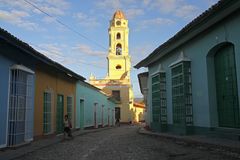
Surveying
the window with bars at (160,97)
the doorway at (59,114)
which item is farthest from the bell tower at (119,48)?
the window with bars at (160,97)

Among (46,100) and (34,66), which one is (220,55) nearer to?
(34,66)

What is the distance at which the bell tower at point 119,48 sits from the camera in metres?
53.6

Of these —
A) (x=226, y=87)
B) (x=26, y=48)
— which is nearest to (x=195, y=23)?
(x=226, y=87)

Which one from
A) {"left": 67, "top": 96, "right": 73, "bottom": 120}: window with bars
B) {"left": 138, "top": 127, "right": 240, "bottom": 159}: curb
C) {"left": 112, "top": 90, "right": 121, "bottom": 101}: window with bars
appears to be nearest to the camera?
{"left": 138, "top": 127, "right": 240, "bottom": 159}: curb

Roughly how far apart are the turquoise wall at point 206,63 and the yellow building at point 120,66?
38.6 metres

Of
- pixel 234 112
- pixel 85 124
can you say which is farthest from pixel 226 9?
pixel 85 124

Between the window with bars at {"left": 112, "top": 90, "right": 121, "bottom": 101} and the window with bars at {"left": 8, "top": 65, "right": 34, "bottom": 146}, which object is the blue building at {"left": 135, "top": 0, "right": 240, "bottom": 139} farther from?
the window with bars at {"left": 112, "top": 90, "right": 121, "bottom": 101}

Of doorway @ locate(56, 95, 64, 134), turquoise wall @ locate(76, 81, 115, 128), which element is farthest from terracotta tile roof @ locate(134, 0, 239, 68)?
turquoise wall @ locate(76, 81, 115, 128)

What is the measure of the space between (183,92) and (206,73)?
187 cm

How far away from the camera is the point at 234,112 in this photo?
1141cm

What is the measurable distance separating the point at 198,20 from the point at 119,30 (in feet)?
140

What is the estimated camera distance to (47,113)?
1766cm

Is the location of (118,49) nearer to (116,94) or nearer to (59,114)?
(116,94)

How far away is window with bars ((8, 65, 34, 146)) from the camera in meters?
12.3
